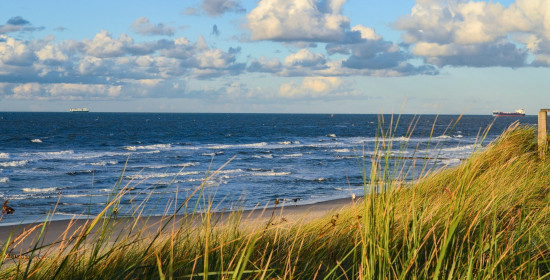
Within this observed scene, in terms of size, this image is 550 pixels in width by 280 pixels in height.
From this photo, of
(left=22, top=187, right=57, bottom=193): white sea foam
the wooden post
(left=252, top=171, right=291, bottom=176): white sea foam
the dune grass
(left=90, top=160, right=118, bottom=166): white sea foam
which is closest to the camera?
the dune grass

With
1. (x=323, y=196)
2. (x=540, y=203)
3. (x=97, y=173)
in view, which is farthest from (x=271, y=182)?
(x=540, y=203)

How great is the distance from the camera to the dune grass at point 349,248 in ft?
8.87

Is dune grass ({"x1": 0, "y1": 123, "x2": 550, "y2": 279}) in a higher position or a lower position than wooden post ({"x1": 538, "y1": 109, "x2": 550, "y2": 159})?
lower

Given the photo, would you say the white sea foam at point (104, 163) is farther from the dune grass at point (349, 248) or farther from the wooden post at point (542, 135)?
the dune grass at point (349, 248)

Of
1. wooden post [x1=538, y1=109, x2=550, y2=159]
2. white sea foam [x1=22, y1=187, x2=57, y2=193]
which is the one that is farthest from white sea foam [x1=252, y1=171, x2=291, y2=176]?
wooden post [x1=538, y1=109, x2=550, y2=159]

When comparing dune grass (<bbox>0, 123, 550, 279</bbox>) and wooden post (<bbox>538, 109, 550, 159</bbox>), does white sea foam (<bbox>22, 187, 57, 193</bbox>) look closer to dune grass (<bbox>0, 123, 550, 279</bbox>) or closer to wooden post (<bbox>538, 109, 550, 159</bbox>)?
dune grass (<bbox>0, 123, 550, 279</bbox>)

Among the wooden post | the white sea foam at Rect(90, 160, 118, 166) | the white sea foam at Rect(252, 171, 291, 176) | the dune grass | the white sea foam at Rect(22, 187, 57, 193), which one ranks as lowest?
the white sea foam at Rect(90, 160, 118, 166)

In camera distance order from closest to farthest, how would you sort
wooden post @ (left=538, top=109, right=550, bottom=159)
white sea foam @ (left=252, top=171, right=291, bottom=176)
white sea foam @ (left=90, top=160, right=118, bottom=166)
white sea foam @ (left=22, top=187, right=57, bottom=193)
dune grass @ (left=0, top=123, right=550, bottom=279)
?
1. dune grass @ (left=0, top=123, right=550, bottom=279)
2. wooden post @ (left=538, top=109, right=550, bottom=159)
3. white sea foam @ (left=22, top=187, right=57, bottom=193)
4. white sea foam @ (left=252, top=171, right=291, bottom=176)
5. white sea foam @ (left=90, top=160, right=118, bottom=166)

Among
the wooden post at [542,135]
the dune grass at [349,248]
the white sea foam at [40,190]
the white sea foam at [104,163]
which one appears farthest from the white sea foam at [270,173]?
A: the dune grass at [349,248]

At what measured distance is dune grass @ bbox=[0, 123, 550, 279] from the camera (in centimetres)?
270

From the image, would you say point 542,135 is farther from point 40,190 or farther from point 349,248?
point 40,190

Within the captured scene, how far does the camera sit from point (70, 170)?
26094 millimetres

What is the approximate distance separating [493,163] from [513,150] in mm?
1295

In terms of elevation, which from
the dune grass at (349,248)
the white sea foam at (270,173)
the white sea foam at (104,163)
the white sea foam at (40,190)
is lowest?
the white sea foam at (104,163)
